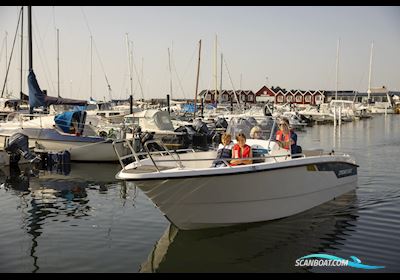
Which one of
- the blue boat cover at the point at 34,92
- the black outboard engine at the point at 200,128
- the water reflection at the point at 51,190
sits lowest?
the water reflection at the point at 51,190

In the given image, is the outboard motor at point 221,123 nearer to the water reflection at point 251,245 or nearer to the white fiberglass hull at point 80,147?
the white fiberglass hull at point 80,147

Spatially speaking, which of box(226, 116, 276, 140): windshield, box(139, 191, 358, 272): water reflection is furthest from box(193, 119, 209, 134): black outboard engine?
box(139, 191, 358, 272): water reflection

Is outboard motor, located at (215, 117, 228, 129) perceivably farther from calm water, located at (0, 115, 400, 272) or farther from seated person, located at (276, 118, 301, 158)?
seated person, located at (276, 118, 301, 158)

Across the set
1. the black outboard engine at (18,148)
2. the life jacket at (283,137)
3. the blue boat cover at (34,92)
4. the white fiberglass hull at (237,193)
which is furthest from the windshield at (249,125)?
the blue boat cover at (34,92)

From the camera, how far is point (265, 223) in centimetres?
954

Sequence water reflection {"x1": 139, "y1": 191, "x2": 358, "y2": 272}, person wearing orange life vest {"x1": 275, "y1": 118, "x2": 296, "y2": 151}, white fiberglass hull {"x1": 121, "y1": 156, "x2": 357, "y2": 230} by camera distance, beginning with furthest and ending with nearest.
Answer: person wearing orange life vest {"x1": 275, "y1": 118, "x2": 296, "y2": 151}
white fiberglass hull {"x1": 121, "y1": 156, "x2": 357, "y2": 230}
water reflection {"x1": 139, "y1": 191, "x2": 358, "y2": 272}

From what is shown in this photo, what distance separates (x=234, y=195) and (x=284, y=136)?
2756 millimetres

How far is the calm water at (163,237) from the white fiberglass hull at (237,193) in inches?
10.7

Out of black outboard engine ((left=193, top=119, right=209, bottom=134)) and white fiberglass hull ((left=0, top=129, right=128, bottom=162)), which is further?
black outboard engine ((left=193, top=119, right=209, bottom=134))

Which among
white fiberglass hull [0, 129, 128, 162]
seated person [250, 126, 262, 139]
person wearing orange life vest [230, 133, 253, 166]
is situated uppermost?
seated person [250, 126, 262, 139]

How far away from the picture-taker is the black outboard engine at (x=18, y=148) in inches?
719

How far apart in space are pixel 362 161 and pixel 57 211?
45.9 feet

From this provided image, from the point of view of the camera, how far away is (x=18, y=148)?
60.3ft

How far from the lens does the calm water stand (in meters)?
7.57
